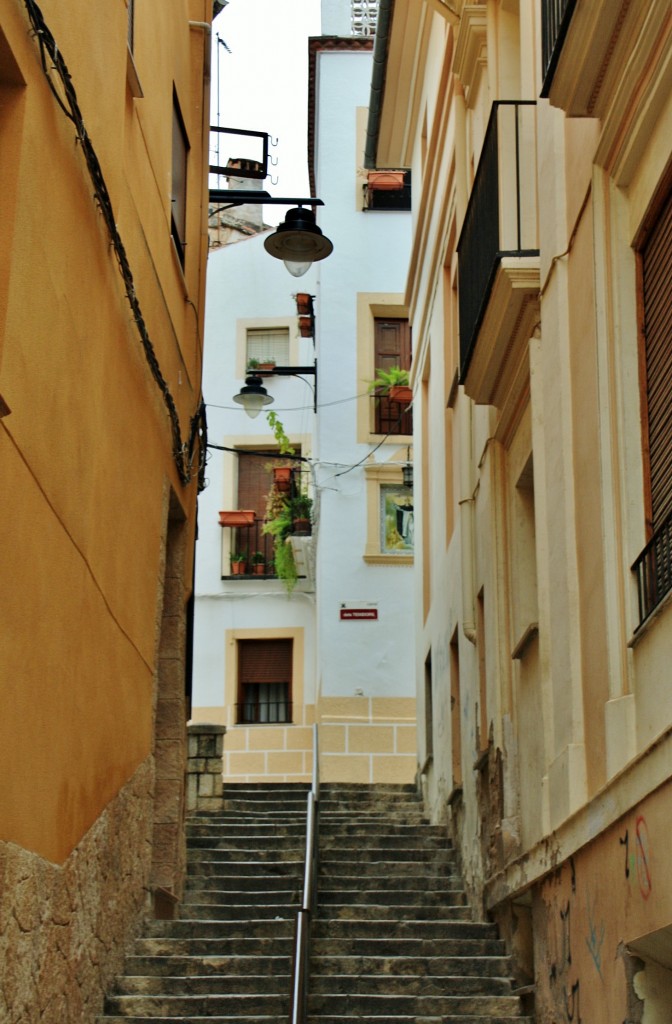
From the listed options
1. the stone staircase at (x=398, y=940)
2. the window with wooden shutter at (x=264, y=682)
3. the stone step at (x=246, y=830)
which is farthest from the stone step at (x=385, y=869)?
the window with wooden shutter at (x=264, y=682)

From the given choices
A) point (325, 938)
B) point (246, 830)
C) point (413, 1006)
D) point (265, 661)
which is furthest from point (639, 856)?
point (265, 661)

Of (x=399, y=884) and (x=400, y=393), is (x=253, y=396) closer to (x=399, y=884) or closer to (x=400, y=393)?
(x=400, y=393)

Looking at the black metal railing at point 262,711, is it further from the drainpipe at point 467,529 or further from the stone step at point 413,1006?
the stone step at point 413,1006

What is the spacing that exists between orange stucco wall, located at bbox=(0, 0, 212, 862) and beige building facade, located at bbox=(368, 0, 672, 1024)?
2.45 meters

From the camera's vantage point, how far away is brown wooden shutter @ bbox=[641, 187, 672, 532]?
701cm

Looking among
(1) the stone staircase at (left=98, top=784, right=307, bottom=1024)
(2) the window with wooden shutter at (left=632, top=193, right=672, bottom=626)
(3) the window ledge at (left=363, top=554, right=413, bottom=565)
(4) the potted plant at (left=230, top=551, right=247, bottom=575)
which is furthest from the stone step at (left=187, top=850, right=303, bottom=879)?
(4) the potted plant at (left=230, top=551, right=247, bottom=575)

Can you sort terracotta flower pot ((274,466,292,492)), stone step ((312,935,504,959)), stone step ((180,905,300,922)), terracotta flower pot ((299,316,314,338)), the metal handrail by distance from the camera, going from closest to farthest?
1. the metal handrail
2. stone step ((312,935,504,959))
3. stone step ((180,905,300,922))
4. terracotta flower pot ((274,466,292,492))
5. terracotta flower pot ((299,316,314,338))

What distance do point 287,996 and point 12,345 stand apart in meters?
5.28

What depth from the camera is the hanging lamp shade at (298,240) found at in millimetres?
13758

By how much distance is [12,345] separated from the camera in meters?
6.72

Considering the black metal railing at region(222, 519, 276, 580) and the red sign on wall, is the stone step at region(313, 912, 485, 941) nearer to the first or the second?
the red sign on wall

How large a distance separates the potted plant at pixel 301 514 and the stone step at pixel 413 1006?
56.1 ft

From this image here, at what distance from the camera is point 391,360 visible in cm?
2523

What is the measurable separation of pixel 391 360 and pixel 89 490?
55.6 feet
